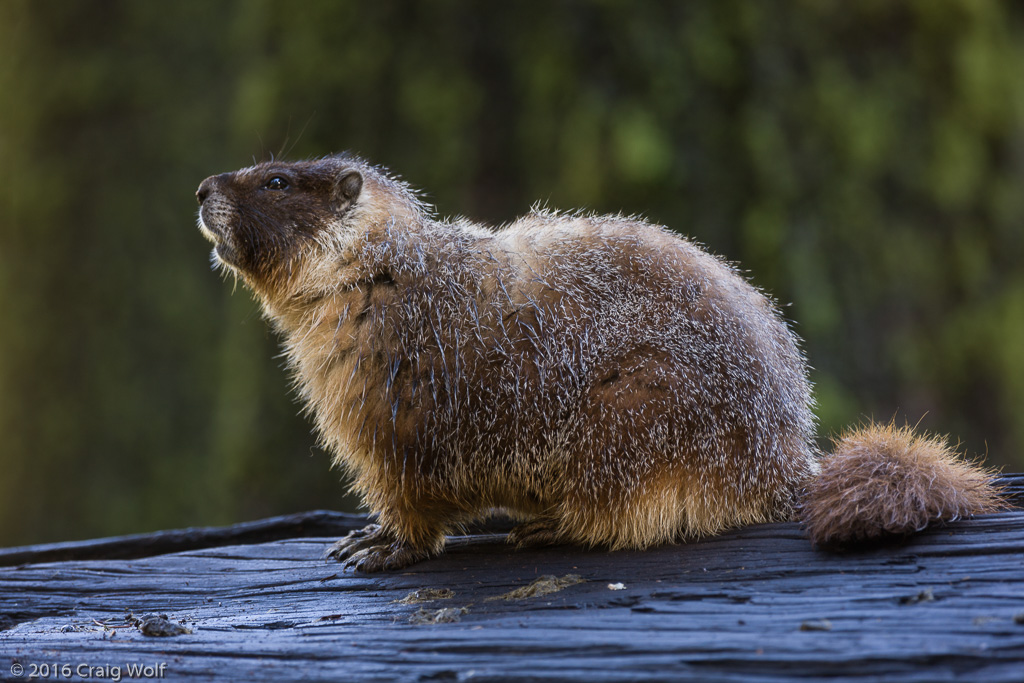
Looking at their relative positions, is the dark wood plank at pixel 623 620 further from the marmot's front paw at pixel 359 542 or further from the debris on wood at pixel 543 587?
the marmot's front paw at pixel 359 542

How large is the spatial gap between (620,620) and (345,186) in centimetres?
322

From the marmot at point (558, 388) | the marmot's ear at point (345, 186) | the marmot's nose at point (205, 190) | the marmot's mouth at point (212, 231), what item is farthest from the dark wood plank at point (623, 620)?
the marmot's nose at point (205, 190)

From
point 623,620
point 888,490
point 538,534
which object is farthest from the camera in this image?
point 538,534

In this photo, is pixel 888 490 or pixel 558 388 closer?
pixel 888 490

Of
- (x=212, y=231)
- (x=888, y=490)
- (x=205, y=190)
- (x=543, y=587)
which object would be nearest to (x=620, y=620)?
(x=543, y=587)

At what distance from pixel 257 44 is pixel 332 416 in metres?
5.62

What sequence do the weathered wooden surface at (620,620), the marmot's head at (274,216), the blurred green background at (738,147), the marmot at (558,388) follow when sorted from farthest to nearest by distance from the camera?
1. the blurred green background at (738,147)
2. the marmot's head at (274,216)
3. the marmot at (558,388)
4. the weathered wooden surface at (620,620)

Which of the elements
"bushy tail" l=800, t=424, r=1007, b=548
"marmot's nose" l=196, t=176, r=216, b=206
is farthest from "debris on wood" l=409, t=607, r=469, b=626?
"marmot's nose" l=196, t=176, r=216, b=206

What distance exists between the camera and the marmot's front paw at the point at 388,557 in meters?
5.33

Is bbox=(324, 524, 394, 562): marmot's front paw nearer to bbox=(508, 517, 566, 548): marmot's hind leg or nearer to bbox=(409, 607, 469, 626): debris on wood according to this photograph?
bbox=(508, 517, 566, 548): marmot's hind leg

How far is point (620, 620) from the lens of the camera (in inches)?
155

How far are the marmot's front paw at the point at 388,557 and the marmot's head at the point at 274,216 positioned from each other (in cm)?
173

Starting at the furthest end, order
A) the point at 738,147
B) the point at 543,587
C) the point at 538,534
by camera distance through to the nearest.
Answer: the point at 738,147, the point at 538,534, the point at 543,587

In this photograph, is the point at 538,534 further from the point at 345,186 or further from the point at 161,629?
the point at 345,186
